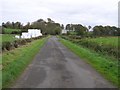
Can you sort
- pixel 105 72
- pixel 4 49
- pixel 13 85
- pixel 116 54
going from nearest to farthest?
pixel 13 85 → pixel 105 72 → pixel 116 54 → pixel 4 49

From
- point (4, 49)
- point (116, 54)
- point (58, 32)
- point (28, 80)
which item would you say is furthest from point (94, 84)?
point (58, 32)

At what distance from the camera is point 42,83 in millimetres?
11695

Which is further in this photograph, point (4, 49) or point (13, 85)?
point (4, 49)

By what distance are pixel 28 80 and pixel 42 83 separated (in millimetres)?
1009

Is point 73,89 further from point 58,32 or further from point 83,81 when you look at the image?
point 58,32

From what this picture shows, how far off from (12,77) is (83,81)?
3.38 metres

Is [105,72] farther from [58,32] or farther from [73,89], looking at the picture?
[58,32]

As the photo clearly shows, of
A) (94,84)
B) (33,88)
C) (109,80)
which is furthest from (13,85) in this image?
(109,80)

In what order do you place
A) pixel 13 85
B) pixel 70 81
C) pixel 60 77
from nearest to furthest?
pixel 13 85 < pixel 70 81 < pixel 60 77

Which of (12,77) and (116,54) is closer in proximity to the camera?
(12,77)

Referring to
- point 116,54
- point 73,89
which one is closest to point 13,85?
point 73,89

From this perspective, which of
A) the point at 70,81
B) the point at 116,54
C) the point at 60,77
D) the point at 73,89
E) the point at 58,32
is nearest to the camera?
the point at 73,89

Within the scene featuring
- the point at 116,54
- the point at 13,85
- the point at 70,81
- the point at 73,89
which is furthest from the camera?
the point at 116,54

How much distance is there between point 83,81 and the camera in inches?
483
